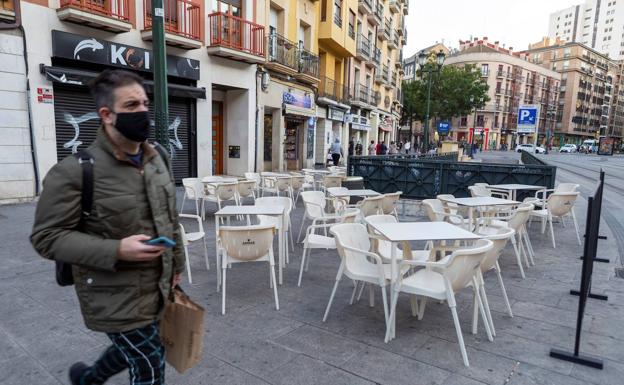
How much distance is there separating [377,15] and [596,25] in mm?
131124

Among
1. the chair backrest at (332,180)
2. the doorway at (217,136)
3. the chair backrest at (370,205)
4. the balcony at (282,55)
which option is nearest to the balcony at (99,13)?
the doorway at (217,136)

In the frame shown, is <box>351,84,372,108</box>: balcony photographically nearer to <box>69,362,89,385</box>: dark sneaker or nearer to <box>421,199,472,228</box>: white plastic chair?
<box>421,199,472,228</box>: white plastic chair

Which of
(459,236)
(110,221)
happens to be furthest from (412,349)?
(110,221)

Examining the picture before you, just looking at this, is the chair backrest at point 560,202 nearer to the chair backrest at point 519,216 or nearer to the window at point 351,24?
the chair backrest at point 519,216

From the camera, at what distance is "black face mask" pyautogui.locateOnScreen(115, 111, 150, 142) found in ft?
5.53

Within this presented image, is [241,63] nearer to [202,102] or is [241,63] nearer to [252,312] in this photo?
[202,102]

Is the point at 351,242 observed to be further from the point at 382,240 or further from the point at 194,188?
the point at 194,188

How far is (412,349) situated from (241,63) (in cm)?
1353

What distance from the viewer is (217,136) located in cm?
1627

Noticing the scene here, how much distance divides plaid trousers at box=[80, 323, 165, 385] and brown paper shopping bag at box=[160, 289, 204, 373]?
0.07 metres

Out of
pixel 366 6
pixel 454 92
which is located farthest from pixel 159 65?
pixel 454 92

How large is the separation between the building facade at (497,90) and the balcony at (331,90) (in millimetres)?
49656


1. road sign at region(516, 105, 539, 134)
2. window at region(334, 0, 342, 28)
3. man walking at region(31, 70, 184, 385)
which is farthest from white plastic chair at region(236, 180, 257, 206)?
road sign at region(516, 105, 539, 134)

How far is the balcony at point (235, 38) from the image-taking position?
525 inches
